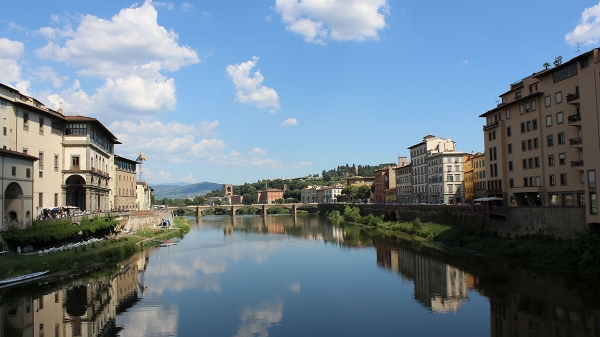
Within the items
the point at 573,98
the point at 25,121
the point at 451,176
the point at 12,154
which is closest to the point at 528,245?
the point at 573,98

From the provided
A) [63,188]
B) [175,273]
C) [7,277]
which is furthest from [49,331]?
[63,188]

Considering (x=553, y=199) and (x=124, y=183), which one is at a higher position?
(x=124, y=183)

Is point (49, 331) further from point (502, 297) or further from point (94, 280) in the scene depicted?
point (502, 297)

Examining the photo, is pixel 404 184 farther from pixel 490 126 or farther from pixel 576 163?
pixel 576 163

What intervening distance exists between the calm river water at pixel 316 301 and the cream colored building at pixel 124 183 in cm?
3295

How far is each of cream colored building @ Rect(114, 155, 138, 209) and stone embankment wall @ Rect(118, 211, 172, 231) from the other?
432 centimetres

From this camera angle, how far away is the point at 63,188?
4762 centimetres

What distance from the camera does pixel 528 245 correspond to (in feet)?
119

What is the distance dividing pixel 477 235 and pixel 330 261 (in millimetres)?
14938

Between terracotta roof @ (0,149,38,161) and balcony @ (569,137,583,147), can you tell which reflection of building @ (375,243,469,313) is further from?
terracotta roof @ (0,149,38,161)

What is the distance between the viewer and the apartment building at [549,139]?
101ft

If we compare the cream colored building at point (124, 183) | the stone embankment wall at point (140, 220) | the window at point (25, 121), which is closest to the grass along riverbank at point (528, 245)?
the stone embankment wall at point (140, 220)

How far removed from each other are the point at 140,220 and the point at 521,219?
4961 cm

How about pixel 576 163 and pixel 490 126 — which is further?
pixel 490 126
